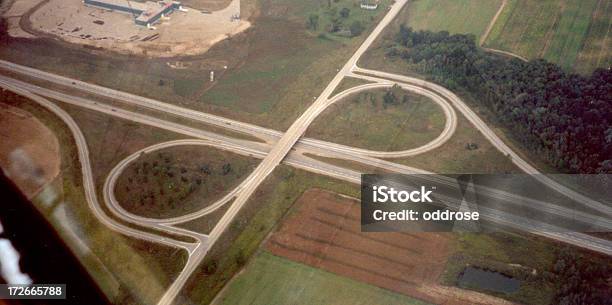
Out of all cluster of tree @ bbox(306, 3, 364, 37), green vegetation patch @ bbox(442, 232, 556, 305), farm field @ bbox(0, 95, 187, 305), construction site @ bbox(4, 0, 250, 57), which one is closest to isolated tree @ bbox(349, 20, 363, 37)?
cluster of tree @ bbox(306, 3, 364, 37)

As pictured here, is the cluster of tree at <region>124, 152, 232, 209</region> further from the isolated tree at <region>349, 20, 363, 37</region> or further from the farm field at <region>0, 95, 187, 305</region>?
the isolated tree at <region>349, 20, 363, 37</region>

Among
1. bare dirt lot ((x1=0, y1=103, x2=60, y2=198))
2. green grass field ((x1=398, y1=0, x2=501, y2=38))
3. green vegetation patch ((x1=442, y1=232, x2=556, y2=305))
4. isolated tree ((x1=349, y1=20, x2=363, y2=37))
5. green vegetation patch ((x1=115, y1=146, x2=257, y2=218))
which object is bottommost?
green vegetation patch ((x1=442, y1=232, x2=556, y2=305))

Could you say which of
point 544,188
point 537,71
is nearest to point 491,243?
point 544,188

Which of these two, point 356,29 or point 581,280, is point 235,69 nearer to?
point 356,29

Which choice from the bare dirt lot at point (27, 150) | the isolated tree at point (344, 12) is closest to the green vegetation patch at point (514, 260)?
the bare dirt lot at point (27, 150)

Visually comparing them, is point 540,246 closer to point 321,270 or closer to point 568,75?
point 321,270
